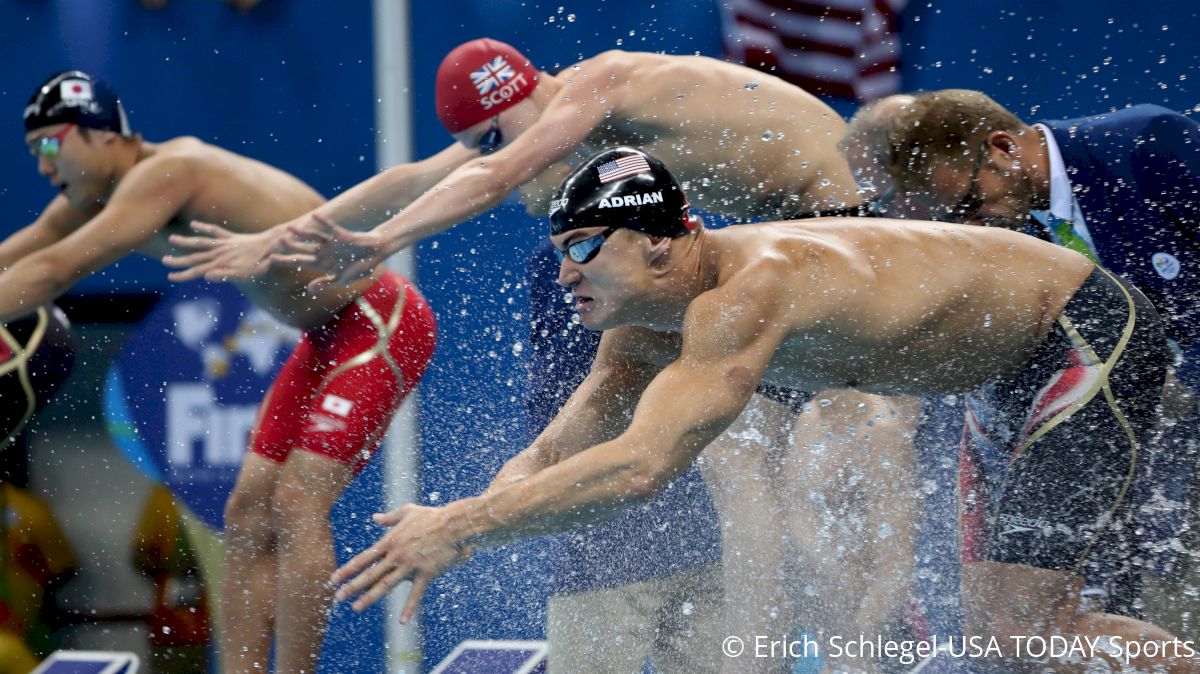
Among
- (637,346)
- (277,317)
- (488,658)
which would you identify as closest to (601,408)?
(637,346)

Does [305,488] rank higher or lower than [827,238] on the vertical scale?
lower

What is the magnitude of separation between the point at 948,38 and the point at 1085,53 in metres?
0.39

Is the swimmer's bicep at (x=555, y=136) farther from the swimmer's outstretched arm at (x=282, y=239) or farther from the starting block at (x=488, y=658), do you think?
the starting block at (x=488, y=658)

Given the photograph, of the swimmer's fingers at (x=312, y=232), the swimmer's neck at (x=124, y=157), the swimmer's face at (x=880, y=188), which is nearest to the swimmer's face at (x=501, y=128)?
the swimmer's fingers at (x=312, y=232)

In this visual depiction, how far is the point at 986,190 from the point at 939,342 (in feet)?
1.88

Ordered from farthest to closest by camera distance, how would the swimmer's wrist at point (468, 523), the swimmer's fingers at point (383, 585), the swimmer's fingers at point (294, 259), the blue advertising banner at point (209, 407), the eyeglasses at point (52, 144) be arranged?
the blue advertising banner at point (209, 407)
the eyeglasses at point (52, 144)
the swimmer's fingers at point (294, 259)
the swimmer's wrist at point (468, 523)
the swimmer's fingers at point (383, 585)

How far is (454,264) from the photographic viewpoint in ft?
13.9

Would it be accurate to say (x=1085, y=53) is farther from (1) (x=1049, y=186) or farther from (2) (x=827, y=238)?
(2) (x=827, y=238)

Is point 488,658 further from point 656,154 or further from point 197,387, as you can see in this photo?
point 656,154

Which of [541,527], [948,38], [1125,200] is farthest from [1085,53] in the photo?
[541,527]

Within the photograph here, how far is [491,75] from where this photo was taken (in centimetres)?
364

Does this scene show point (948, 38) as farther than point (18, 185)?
No

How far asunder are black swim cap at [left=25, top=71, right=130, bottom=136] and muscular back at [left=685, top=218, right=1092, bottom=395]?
218cm

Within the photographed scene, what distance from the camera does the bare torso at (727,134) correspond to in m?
3.36
